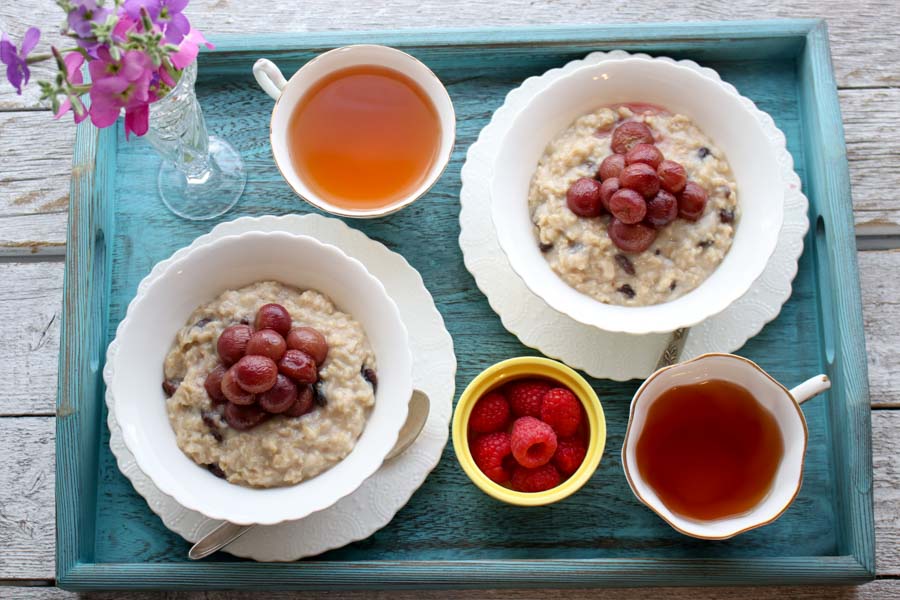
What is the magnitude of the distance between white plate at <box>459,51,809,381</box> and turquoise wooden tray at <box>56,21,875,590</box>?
0.06 m

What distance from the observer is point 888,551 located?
7.76ft

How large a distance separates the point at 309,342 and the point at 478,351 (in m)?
0.55

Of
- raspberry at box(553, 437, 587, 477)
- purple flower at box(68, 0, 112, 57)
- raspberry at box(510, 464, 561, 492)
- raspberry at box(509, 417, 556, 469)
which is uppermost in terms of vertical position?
purple flower at box(68, 0, 112, 57)

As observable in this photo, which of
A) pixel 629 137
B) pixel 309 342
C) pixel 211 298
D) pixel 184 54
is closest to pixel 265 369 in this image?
pixel 309 342

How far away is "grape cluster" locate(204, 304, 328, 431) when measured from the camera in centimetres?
191

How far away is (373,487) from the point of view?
2201 mm

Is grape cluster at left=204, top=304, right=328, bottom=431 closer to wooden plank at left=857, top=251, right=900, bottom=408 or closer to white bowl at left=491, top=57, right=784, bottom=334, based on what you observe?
white bowl at left=491, top=57, right=784, bottom=334

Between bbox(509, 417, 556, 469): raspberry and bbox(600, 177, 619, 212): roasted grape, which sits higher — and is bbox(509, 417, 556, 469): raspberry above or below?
below

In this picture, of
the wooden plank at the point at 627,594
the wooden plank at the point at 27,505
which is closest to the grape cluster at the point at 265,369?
the wooden plank at the point at 627,594

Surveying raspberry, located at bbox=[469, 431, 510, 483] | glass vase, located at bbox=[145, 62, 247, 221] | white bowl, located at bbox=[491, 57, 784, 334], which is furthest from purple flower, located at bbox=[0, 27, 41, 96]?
raspberry, located at bbox=[469, 431, 510, 483]

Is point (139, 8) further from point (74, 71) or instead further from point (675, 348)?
point (675, 348)

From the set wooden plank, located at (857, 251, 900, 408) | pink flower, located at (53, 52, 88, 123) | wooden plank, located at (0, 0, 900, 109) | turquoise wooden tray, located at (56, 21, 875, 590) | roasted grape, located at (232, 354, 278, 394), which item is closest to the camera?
pink flower, located at (53, 52, 88, 123)

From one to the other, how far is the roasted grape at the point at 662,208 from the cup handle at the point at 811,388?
1.73 feet

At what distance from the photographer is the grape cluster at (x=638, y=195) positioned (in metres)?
2.07
